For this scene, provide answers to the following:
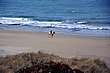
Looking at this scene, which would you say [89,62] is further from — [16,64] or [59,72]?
[16,64]

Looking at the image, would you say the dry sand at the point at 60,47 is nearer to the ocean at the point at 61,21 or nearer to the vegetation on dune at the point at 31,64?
the vegetation on dune at the point at 31,64

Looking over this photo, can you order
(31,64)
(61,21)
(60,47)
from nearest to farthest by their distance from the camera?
(31,64)
(60,47)
(61,21)

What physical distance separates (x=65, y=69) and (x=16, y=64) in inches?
73.0

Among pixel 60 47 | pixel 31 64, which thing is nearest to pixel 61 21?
pixel 60 47

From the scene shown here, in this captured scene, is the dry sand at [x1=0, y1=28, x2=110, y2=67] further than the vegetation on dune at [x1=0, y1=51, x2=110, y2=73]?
Yes

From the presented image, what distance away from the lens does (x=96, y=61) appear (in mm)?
5754

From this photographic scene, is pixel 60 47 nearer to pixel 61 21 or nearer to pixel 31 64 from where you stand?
pixel 31 64

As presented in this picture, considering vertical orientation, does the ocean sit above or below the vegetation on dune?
above

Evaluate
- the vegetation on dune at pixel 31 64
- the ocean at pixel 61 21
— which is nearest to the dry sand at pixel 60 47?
the vegetation on dune at pixel 31 64

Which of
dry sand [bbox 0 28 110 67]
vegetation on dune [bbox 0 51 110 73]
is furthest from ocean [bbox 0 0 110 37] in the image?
vegetation on dune [bbox 0 51 110 73]

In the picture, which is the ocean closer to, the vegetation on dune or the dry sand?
the dry sand

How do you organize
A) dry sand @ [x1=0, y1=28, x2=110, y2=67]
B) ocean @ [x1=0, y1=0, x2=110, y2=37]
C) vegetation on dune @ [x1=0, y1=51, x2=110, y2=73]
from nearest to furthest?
vegetation on dune @ [x1=0, y1=51, x2=110, y2=73] → dry sand @ [x1=0, y1=28, x2=110, y2=67] → ocean @ [x1=0, y1=0, x2=110, y2=37]

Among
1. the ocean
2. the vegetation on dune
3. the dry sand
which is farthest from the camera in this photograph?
the ocean

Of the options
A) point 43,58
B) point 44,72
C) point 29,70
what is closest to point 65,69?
point 44,72
